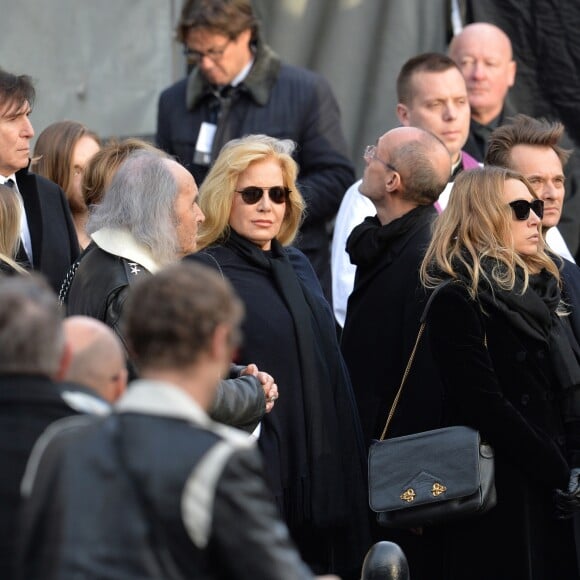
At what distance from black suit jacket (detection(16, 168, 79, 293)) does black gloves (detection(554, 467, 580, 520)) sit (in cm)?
204

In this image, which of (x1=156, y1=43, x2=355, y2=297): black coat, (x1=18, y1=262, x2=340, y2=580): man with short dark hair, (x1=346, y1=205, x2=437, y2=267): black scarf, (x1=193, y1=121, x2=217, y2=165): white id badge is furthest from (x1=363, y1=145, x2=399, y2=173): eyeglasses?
(x1=18, y1=262, x2=340, y2=580): man with short dark hair

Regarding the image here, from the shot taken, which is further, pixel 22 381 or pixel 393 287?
pixel 393 287

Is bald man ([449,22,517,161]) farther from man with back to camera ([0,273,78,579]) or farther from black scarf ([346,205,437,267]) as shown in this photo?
man with back to camera ([0,273,78,579])

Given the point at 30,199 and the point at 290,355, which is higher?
the point at 30,199

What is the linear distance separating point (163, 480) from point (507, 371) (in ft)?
8.11

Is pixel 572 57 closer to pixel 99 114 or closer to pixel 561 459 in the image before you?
pixel 99 114

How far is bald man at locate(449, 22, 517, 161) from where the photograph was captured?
7992mm

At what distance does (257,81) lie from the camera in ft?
25.0

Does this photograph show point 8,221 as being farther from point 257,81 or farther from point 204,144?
point 257,81

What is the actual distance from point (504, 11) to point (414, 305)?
343 centimetres

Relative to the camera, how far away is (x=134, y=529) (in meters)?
2.82

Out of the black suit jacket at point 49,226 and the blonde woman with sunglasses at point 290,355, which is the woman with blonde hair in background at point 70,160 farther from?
the blonde woman with sunglasses at point 290,355

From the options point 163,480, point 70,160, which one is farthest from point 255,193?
point 163,480

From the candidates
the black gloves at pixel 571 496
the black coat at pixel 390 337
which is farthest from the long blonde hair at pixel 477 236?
the black gloves at pixel 571 496
